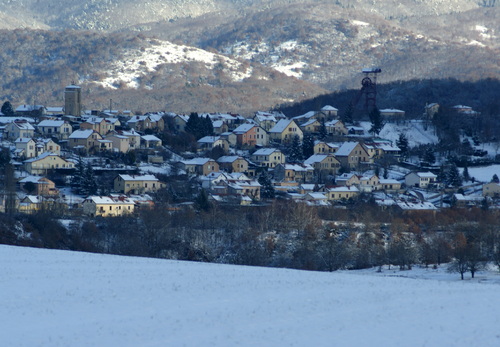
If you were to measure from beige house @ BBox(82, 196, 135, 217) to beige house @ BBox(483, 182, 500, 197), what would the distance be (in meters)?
23.0

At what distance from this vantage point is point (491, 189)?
6044 centimetres

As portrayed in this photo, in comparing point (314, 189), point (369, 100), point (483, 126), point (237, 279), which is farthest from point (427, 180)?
point (237, 279)

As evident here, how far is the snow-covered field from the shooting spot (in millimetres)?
18469

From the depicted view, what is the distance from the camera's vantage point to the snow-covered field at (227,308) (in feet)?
60.6

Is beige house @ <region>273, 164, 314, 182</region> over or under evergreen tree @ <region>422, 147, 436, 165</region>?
under

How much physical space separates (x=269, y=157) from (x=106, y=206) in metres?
18.9

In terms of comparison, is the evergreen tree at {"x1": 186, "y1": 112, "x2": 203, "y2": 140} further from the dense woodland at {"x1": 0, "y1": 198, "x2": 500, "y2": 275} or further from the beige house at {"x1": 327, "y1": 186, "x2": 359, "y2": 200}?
the dense woodland at {"x1": 0, "y1": 198, "x2": 500, "y2": 275}

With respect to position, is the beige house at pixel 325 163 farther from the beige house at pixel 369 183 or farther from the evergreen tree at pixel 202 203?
the evergreen tree at pixel 202 203

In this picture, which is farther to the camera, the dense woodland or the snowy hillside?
the snowy hillside

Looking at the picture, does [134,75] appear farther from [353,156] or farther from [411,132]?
[353,156]

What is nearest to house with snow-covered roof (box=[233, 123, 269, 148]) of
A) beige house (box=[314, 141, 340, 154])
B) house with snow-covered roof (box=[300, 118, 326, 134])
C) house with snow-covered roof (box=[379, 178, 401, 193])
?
house with snow-covered roof (box=[300, 118, 326, 134])

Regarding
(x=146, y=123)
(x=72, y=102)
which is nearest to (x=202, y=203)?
(x=146, y=123)

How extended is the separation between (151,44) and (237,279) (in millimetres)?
147810

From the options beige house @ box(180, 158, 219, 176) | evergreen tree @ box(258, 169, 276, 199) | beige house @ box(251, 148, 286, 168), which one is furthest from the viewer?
beige house @ box(251, 148, 286, 168)
